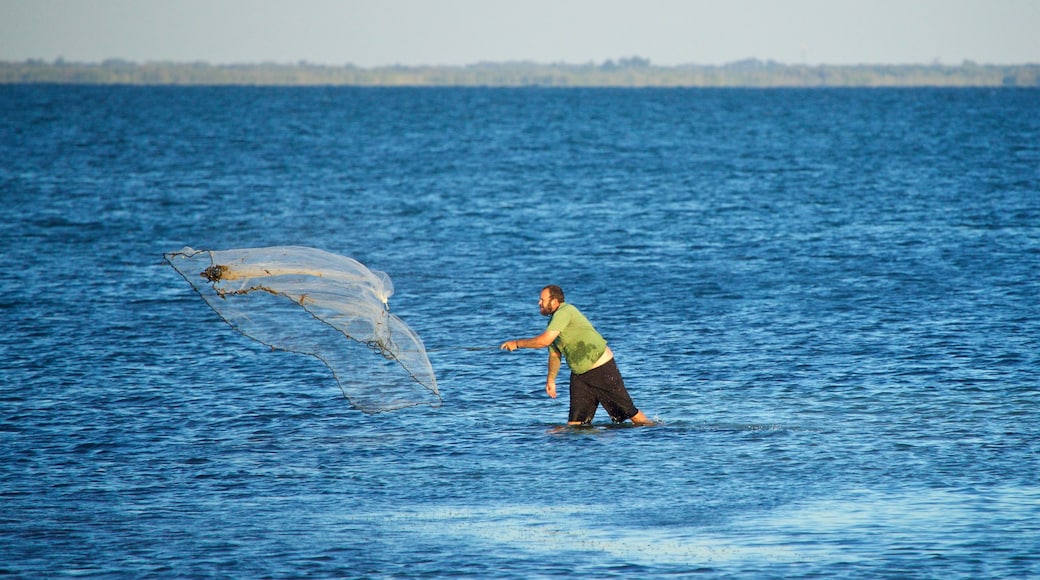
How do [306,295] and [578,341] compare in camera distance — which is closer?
[306,295]

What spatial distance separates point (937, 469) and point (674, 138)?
82.2 m

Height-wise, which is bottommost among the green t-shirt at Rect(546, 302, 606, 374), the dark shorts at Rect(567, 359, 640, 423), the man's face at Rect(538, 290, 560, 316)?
the dark shorts at Rect(567, 359, 640, 423)

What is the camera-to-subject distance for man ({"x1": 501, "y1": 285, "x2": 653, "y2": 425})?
14.9m

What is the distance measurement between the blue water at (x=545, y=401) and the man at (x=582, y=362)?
1.37ft

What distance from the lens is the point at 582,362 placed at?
15.0 metres

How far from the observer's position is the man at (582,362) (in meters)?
14.9

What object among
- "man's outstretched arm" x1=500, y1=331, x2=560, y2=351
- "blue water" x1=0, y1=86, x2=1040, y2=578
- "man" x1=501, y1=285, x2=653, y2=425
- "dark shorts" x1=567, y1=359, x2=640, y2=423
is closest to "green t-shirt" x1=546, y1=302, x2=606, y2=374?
"man" x1=501, y1=285, x2=653, y2=425

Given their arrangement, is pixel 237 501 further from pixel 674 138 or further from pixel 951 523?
pixel 674 138

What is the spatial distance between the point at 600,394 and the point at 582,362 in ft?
1.65

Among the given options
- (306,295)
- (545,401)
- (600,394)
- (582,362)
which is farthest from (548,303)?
(306,295)

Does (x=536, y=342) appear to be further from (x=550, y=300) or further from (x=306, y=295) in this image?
(x=306, y=295)

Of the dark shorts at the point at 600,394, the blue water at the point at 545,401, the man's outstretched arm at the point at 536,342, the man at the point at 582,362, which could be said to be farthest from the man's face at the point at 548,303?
the blue water at the point at 545,401

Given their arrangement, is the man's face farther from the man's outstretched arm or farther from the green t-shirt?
the man's outstretched arm

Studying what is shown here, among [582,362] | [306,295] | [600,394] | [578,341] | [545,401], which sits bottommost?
[545,401]
